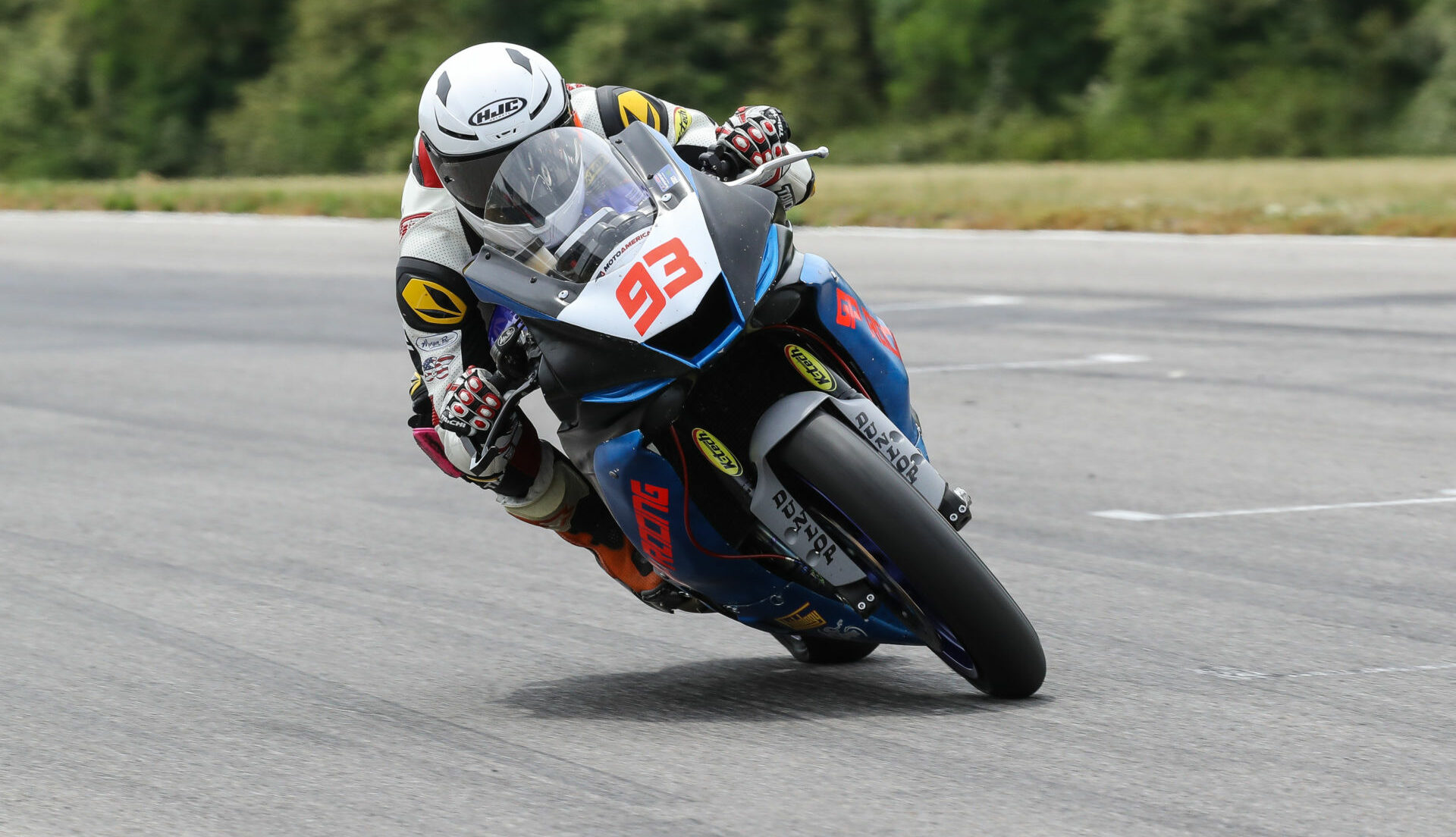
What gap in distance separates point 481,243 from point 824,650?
4.62ft

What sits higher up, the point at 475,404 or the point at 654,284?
the point at 654,284

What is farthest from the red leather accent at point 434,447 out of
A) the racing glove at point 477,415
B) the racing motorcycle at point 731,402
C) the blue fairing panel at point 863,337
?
the blue fairing panel at point 863,337

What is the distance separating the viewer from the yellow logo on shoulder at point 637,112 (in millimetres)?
5450

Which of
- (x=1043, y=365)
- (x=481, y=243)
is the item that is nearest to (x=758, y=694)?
(x=481, y=243)

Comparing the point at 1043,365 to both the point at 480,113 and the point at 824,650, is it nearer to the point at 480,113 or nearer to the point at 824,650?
the point at 824,650

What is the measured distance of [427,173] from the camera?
516 cm

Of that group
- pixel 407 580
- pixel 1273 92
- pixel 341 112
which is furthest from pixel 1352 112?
pixel 407 580

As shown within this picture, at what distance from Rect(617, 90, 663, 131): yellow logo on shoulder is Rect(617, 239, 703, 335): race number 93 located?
1.02 metres

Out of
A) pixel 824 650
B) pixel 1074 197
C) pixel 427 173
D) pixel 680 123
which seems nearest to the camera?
pixel 427 173

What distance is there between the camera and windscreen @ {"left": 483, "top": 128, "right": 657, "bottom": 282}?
15.2 ft

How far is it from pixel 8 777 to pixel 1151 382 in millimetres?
7491

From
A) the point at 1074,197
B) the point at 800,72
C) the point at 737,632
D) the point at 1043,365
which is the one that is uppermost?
the point at 737,632

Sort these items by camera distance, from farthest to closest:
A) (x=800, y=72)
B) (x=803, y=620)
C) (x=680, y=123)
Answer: (x=800, y=72) < (x=680, y=123) < (x=803, y=620)

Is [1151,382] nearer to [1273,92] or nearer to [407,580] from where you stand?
[407,580]
